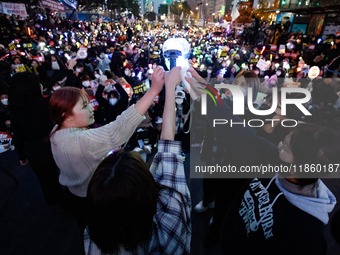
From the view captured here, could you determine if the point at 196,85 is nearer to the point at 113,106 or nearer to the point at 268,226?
the point at 268,226

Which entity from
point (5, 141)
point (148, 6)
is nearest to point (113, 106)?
point (5, 141)

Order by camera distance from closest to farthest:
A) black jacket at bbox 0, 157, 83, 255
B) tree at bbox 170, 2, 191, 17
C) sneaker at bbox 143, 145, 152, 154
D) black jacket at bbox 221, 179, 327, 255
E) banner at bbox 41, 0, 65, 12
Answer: black jacket at bbox 221, 179, 327, 255
black jacket at bbox 0, 157, 83, 255
sneaker at bbox 143, 145, 152, 154
banner at bbox 41, 0, 65, 12
tree at bbox 170, 2, 191, 17

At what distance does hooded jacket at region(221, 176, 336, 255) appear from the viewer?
1042 mm

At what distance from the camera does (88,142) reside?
1.33 metres

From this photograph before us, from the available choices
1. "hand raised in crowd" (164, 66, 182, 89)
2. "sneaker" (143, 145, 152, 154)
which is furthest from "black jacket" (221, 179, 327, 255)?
"sneaker" (143, 145, 152, 154)

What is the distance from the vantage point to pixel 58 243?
271cm

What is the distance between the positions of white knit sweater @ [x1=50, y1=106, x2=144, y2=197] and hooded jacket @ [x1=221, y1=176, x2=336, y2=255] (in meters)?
1.09

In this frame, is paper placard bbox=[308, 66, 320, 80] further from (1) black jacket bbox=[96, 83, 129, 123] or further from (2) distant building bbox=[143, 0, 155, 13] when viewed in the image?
(2) distant building bbox=[143, 0, 155, 13]

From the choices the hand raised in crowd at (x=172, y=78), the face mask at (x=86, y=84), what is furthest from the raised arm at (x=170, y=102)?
the face mask at (x=86, y=84)

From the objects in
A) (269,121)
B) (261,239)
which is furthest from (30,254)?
(269,121)

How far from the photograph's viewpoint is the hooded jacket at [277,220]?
3.42ft

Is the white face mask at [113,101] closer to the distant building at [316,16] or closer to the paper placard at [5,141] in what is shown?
the paper placard at [5,141]

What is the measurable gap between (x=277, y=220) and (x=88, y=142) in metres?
1.40

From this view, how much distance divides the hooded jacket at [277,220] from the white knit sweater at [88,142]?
1.09 meters
